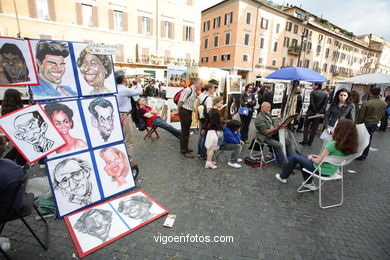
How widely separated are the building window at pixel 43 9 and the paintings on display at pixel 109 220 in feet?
58.8

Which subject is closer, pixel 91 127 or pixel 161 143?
pixel 91 127

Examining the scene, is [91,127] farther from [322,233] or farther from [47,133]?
[322,233]

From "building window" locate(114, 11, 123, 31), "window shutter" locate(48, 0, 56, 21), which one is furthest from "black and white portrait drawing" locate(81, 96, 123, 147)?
"building window" locate(114, 11, 123, 31)

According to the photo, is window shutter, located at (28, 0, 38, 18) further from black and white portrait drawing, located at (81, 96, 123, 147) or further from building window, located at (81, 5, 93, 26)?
black and white portrait drawing, located at (81, 96, 123, 147)

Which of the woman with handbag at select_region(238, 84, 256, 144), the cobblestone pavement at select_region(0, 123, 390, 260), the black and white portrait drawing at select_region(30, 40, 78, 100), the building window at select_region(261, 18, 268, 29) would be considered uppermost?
the building window at select_region(261, 18, 268, 29)

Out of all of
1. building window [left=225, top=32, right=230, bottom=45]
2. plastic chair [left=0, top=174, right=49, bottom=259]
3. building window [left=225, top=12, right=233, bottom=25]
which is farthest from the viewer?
building window [left=225, top=32, right=230, bottom=45]

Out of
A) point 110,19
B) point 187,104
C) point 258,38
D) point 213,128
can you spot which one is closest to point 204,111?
point 187,104

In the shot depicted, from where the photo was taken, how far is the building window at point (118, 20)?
652 inches

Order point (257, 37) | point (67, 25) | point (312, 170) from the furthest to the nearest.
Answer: point (257, 37)
point (67, 25)
point (312, 170)

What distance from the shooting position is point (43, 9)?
14.2 meters

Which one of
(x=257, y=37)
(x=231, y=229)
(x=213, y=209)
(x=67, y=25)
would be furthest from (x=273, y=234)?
(x=257, y=37)

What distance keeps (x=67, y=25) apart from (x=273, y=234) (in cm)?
1915

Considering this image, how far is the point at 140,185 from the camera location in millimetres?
3324

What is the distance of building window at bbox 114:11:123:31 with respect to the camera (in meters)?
16.6
